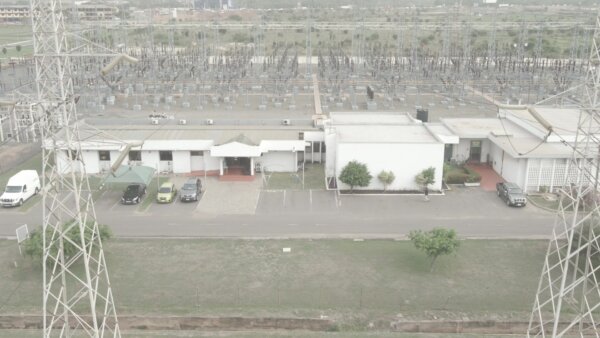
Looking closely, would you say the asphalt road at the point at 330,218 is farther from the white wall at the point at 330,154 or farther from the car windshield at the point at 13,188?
the white wall at the point at 330,154

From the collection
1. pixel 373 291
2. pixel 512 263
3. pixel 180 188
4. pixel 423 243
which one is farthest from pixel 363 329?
pixel 180 188

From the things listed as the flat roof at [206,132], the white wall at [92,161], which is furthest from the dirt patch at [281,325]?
the flat roof at [206,132]

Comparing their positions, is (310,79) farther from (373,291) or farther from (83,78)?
(373,291)

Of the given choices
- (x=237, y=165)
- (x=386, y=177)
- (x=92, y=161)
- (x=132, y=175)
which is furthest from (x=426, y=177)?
(x=92, y=161)

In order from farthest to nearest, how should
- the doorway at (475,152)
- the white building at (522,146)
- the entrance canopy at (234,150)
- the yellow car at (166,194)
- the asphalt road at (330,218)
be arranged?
the doorway at (475,152), the entrance canopy at (234,150), the white building at (522,146), the yellow car at (166,194), the asphalt road at (330,218)

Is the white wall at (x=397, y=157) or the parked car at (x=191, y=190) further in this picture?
the white wall at (x=397, y=157)

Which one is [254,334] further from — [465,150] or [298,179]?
[465,150]
